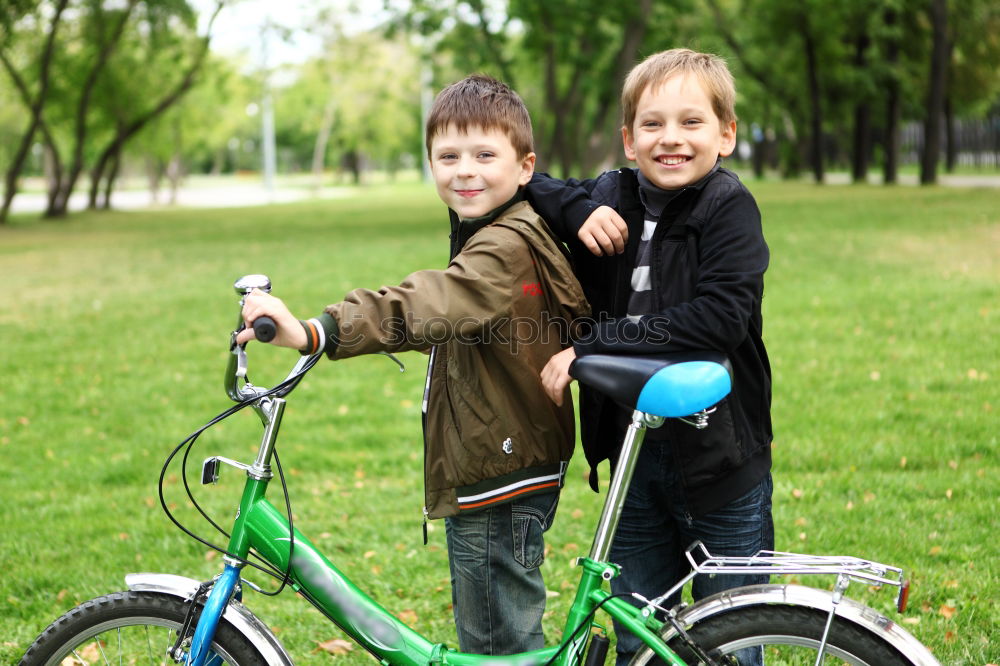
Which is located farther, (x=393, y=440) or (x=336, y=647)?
(x=393, y=440)

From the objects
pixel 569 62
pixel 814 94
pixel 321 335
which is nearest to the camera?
pixel 321 335

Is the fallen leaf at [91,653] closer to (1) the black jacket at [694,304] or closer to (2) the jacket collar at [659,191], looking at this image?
(1) the black jacket at [694,304]

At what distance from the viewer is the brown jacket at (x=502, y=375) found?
7.43 feet

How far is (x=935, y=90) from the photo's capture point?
78.2 ft

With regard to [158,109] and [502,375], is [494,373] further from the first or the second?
[158,109]

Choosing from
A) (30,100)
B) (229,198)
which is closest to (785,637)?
(30,100)

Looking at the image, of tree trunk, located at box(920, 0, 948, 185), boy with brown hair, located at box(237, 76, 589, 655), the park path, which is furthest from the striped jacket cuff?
tree trunk, located at box(920, 0, 948, 185)

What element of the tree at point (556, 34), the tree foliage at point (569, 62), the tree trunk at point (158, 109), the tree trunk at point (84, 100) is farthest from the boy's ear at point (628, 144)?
the tree trunk at point (84, 100)

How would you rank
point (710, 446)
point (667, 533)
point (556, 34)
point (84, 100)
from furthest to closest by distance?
point (84, 100), point (556, 34), point (667, 533), point (710, 446)

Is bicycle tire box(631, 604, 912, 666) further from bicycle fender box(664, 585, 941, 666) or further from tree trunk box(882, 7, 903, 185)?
tree trunk box(882, 7, 903, 185)

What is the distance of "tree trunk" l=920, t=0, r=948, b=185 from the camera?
23.2 meters

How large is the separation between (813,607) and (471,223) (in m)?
1.18

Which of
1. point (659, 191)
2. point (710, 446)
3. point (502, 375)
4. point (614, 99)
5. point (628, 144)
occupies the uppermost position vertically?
point (614, 99)

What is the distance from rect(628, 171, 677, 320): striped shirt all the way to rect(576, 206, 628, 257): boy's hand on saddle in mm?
66
